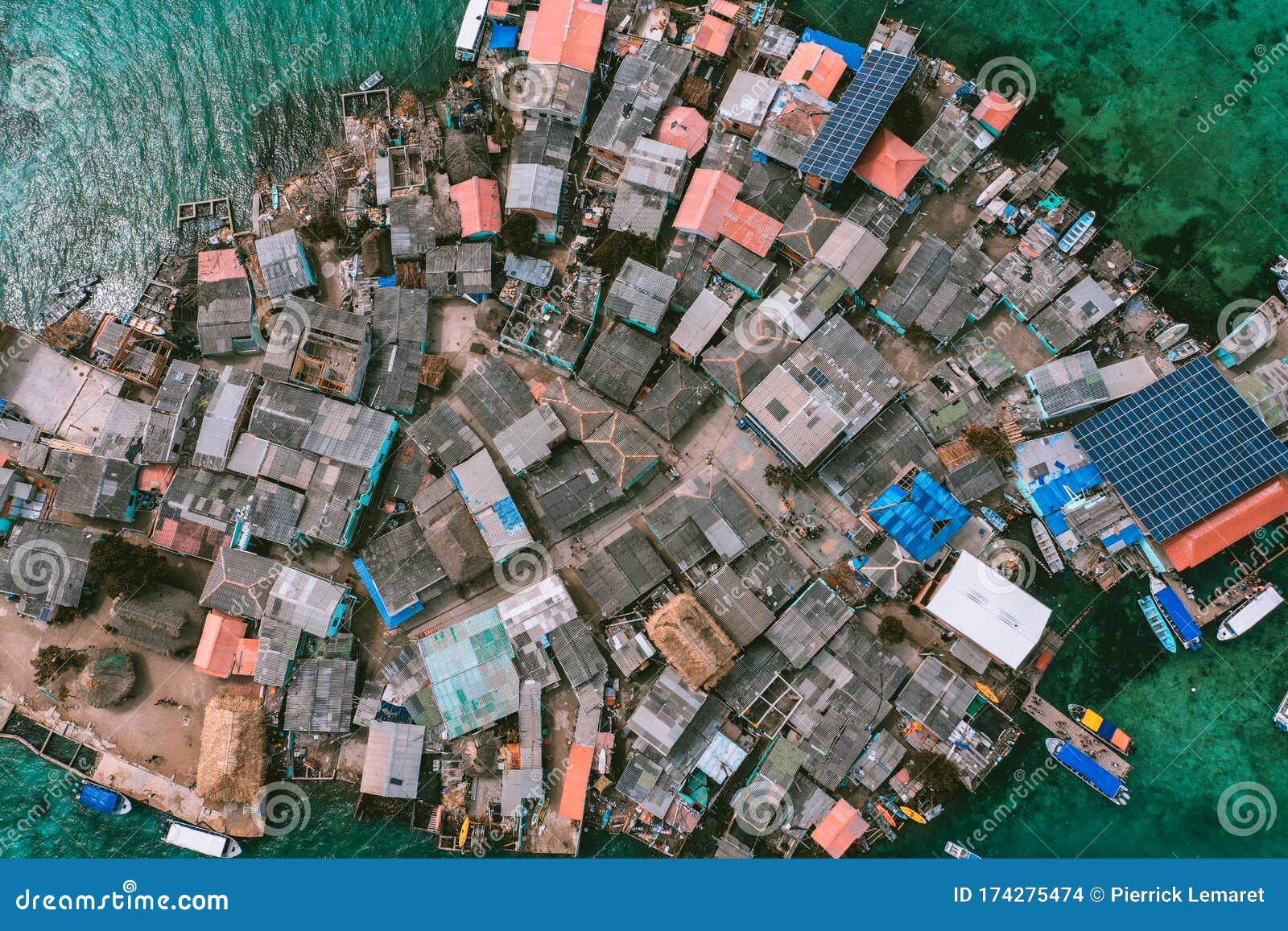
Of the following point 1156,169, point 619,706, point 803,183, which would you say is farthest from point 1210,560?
point 619,706

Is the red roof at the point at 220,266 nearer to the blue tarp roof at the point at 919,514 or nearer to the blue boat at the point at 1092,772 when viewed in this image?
the blue tarp roof at the point at 919,514

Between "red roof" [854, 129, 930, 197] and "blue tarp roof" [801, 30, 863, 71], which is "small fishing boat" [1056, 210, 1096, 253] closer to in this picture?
"red roof" [854, 129, 930, 197]

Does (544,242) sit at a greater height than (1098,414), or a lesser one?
lesser

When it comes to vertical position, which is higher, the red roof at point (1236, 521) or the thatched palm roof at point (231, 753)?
the red roof at point (1236, 521)

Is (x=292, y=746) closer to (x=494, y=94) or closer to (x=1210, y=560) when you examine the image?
(x=494, y=94)

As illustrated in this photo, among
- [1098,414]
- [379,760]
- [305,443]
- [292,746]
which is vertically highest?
[1098,414]

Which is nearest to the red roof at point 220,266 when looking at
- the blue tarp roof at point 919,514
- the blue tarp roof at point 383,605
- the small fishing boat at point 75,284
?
the small fishing boat at point 75,284
